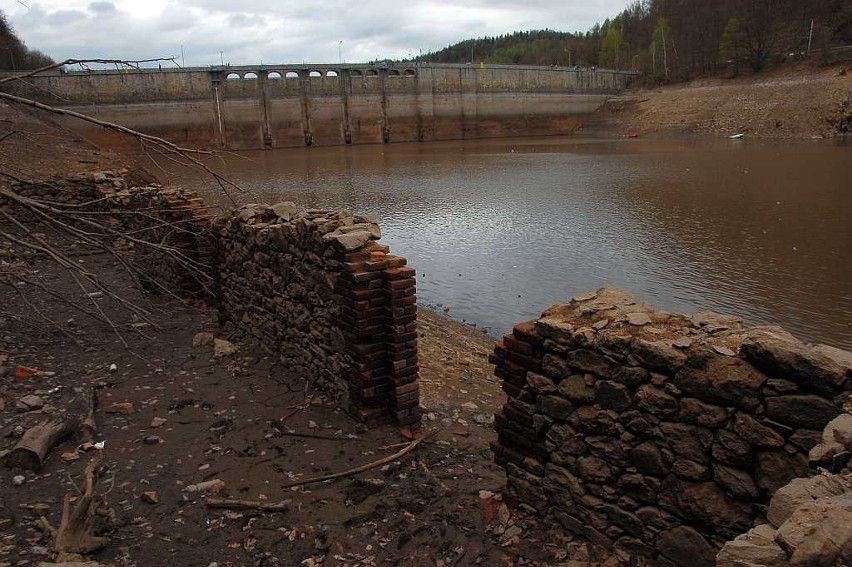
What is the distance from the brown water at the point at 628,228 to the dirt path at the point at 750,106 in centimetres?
977

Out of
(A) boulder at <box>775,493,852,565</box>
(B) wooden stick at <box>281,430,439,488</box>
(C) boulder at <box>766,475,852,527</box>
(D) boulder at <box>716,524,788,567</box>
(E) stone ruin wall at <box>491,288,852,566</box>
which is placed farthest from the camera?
(B) wooden stick at <box>281,430,439,488</box>

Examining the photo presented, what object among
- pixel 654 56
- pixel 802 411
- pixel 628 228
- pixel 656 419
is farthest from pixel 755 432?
pixel 654 56

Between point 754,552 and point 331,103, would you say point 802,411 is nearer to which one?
point 754,552

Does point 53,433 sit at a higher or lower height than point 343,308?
lower

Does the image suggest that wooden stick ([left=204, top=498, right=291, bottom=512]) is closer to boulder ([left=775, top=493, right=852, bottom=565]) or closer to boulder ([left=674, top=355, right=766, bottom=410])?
boulder ([left=674, top=355, right=766, bottom=410])

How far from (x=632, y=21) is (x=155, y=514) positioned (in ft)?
400

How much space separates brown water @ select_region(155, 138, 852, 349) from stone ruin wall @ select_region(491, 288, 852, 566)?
5073 millimetres

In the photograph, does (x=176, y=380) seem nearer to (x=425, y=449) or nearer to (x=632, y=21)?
(x=425, y=449)

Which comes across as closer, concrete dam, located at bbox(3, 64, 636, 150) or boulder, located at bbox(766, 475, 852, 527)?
boulder, located at bbox(766, 475, 852, 527)

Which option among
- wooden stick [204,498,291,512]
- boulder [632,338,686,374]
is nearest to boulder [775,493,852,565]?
boulder [632,338,686,374]

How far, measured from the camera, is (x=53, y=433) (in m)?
5.39

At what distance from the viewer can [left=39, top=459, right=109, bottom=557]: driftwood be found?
4.02 meters

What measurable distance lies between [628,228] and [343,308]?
1298 centimetres

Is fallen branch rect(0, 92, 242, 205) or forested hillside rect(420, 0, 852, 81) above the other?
forested hillside rect(420, 0, 852, 81)
